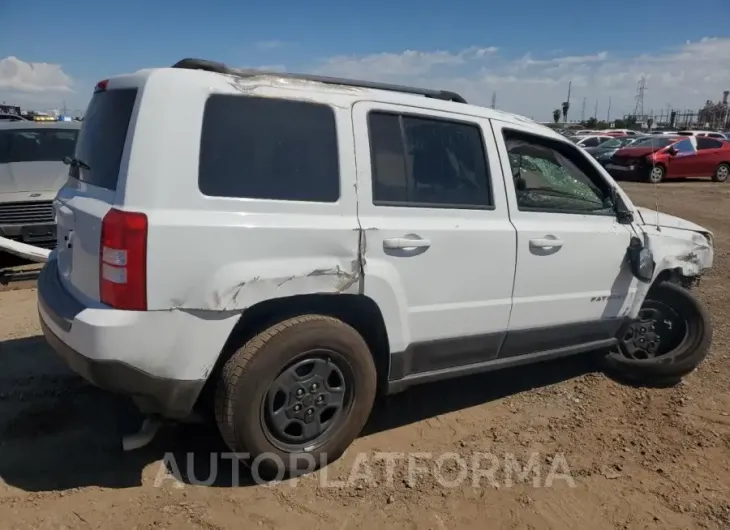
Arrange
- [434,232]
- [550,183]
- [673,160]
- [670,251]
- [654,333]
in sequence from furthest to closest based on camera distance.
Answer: [673,160]
[654,333]
[670,251]
[550,183]
[434,232]

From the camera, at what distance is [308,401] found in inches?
123

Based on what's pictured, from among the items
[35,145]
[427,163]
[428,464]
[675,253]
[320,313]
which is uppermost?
[427,163]

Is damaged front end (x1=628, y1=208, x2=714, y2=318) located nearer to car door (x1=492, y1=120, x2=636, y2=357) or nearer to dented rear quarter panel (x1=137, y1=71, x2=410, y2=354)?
car door (x1=492, y1=120, x2=636, y2=357)

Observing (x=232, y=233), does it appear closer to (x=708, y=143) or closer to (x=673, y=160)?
(x=673, y=160)

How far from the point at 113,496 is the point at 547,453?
2.35m

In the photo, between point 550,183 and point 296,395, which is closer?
point 296,395

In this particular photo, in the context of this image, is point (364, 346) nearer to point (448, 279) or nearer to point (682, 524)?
point (448, 279)

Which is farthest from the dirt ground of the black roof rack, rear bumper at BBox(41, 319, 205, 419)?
the black roof rack

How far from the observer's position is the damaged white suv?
8.78ft

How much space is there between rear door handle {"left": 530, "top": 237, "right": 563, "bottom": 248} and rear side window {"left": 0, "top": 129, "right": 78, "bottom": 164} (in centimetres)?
646

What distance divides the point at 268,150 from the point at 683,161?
2159 centimetres

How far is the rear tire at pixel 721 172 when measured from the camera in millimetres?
21734

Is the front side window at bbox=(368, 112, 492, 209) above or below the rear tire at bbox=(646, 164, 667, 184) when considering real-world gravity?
above

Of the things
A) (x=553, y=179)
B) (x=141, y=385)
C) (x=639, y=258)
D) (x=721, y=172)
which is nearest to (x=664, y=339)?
(x=639, y=258)
